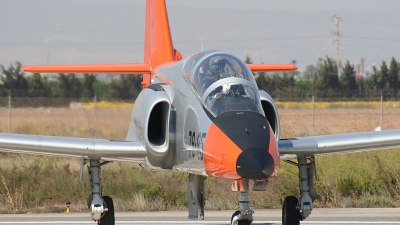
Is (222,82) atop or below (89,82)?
below

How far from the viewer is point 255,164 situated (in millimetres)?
7383

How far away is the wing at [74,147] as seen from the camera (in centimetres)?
1029

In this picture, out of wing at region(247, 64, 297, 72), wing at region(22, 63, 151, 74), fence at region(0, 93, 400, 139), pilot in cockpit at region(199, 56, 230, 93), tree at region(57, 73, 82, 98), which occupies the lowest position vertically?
fence at region(0, 93, 400, 139)

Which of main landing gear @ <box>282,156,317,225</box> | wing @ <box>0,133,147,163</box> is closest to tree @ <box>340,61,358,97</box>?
main landing gear @ <box>282,156,317,225</box>

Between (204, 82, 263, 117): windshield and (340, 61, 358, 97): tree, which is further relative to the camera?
(340, 61, 358, 97): tree

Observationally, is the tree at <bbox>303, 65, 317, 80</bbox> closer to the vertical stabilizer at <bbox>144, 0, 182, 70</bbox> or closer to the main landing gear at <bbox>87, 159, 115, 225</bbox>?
the vertical stabilizer at <bbox>144, 0, 182, 70</bbox>

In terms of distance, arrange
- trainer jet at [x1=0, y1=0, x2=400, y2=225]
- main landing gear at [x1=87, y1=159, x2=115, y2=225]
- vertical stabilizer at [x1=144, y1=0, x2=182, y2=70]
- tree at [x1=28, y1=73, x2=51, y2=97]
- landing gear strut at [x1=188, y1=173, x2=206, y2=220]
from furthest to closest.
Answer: tree at [x1=28, y1=73, x2=51, y2=97]
vertical stabilizer at [x1=144, y1=0, x2=182, y2=70]
main landing gear at [x1=87, y1=159, x2=115, y2=225]
landing gear strut at [x1=188, y1=173, x2=206, y2=220]
trainer jet at [x1=0, y1=0, x2=400, y2=225]

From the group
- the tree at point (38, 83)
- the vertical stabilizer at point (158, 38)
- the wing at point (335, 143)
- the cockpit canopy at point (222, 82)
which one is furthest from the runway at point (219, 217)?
the tree at point (38, 83)

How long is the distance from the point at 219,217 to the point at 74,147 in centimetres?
396

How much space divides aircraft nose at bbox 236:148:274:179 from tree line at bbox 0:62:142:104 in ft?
58.1

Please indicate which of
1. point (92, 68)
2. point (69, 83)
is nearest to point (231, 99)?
point (92, 68)

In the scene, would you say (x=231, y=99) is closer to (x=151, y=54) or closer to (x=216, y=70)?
(x=216, y=70)

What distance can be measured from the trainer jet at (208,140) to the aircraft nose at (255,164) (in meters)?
0.01

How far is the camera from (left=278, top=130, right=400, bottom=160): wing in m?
10.2
